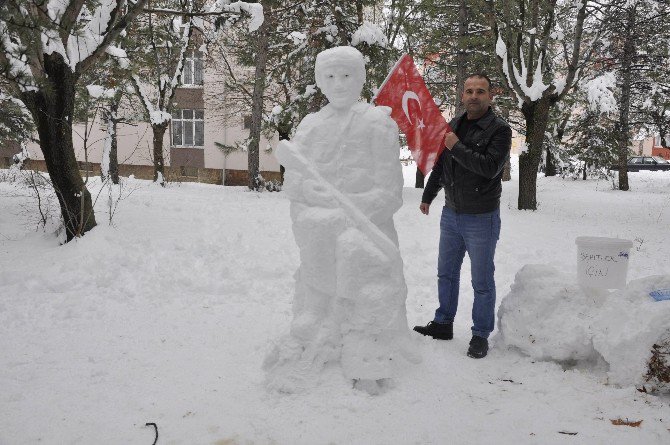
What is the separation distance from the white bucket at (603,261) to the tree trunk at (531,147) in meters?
6.86

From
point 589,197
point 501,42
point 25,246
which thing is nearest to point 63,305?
point 25,246

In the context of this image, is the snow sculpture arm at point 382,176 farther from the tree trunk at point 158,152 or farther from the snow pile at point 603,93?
the snow pile at point 603,93

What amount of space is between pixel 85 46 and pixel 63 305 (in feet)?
11.2

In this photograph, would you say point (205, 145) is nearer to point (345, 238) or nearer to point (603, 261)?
point (345, 238)

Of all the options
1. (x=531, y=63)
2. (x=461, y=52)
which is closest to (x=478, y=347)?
(x=531, y=63)

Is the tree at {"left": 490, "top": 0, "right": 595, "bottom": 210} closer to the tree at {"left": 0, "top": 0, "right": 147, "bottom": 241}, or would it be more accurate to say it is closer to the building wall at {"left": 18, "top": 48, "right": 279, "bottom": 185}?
the tree at {"left": 0, "top": 0, "right": 147, "bottom": 241}

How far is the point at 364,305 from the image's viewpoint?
313 centimetres

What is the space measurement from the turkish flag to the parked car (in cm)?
2737

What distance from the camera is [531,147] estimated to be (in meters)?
9.78

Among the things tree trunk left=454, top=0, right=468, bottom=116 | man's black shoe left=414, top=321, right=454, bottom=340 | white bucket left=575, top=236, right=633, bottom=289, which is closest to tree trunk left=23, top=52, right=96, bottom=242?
man's black shoe left=414, top=321, right=454, bottom=340

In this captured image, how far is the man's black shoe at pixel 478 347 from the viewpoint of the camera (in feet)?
12.0

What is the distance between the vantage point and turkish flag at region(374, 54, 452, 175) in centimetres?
366

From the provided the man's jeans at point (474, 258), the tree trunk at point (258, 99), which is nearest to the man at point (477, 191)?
the man's jeans at point (474, 258)

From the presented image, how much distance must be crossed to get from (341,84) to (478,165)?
114 cm
